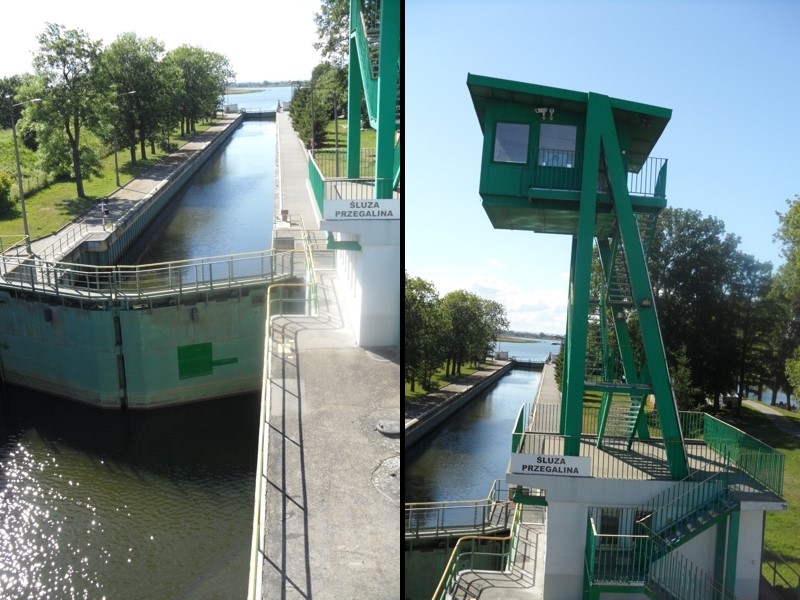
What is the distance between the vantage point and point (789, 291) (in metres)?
3.83

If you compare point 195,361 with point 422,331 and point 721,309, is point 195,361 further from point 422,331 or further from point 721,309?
point 721,309

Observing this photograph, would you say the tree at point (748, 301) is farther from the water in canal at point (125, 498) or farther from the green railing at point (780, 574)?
the water in canal at point (125, 498)

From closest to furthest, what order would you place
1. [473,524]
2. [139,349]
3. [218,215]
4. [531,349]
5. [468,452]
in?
[473,524] → [531,349] → [468,452] → [139,349] → [218,215]

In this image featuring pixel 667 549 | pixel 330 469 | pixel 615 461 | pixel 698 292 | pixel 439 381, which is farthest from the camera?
pixel 439 381

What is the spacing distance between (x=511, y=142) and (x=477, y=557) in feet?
9.02

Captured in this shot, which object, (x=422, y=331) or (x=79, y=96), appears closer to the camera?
(x=422, y=331)

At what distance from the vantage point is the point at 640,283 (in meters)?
3.18

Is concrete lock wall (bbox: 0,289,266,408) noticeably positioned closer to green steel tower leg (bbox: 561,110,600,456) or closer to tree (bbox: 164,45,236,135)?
green steel tower leg (bbox: 561,110,600,456)

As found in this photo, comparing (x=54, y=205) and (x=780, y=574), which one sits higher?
(x=54, y=205)

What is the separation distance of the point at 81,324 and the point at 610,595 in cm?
681

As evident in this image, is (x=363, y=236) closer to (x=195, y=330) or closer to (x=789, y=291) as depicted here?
(x=789, y=291)

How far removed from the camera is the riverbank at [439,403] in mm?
8023

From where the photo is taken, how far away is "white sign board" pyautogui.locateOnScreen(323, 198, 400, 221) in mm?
4930

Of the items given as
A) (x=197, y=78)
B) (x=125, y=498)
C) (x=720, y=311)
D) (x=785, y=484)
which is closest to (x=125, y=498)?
(x=125, y=498)
